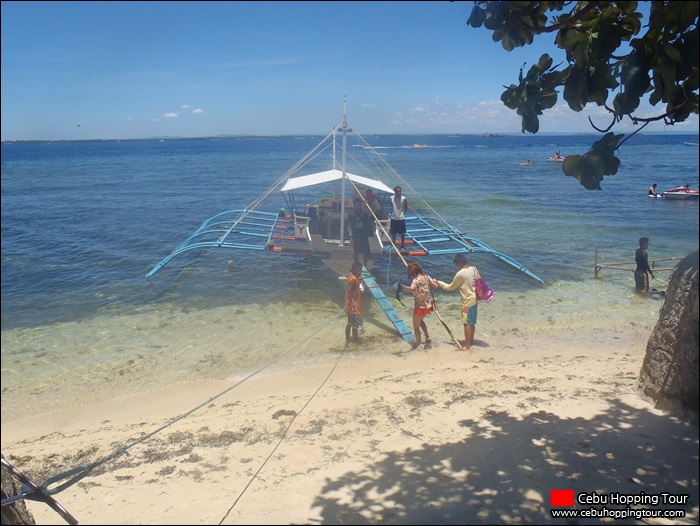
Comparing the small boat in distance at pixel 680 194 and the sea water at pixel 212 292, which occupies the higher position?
the small boat in distance at pixel 680 194

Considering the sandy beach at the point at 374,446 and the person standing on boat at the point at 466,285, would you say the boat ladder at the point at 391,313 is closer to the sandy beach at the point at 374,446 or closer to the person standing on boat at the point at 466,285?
the sandy beach at the point at 374,446

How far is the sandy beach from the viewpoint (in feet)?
14.1

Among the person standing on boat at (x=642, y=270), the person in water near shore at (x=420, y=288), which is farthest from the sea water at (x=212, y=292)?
the person in water near shore at (x=420, y=288)

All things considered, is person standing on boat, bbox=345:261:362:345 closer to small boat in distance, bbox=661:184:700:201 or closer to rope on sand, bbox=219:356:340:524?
rope on sand, bbox=219:356:340:524

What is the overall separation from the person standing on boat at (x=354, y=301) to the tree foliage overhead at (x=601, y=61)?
201 inches

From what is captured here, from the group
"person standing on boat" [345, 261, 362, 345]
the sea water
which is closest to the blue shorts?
the sea water

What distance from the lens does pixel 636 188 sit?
3722 cm

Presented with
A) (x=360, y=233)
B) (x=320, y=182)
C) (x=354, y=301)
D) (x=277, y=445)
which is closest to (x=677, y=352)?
(x=277, y=445)

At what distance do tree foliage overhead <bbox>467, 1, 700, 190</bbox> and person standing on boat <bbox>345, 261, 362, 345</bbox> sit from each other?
5110 millimetres

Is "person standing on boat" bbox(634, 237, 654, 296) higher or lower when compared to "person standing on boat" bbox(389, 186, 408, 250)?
lower

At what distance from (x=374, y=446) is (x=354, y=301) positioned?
155 inches

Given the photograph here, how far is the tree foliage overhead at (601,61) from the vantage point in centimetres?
337

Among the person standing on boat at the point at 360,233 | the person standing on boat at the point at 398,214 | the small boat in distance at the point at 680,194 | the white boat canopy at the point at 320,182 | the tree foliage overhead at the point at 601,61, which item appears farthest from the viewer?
the small boat in distance at the point at 680,194

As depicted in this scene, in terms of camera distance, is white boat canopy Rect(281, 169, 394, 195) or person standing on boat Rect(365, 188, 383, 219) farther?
white boat canopy Rect(281, 169, 394, 195)
